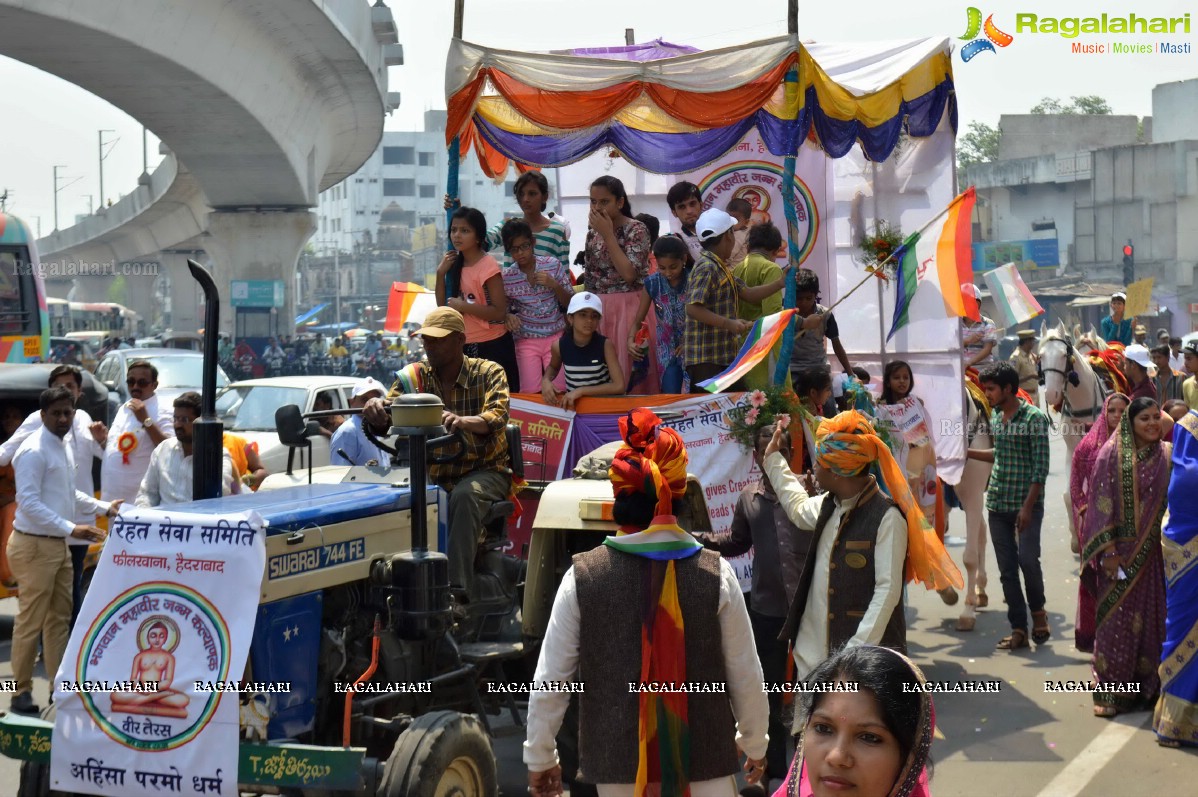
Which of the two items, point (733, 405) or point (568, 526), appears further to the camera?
point (733, 405)

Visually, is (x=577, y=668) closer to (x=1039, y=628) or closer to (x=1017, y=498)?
(x=1017, y=498)

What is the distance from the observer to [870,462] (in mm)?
5516

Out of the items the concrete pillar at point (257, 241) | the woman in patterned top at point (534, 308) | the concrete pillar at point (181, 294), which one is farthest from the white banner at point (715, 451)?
the concrete pillar at point (181, 294)

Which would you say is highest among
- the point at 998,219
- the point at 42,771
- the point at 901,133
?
the point at 998,219

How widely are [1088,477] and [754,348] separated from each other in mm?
2193

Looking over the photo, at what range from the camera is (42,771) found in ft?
16.1

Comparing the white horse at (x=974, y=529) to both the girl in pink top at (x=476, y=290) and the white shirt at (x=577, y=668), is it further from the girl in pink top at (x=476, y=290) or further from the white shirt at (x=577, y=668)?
the white shirt at (x=577, y=668)

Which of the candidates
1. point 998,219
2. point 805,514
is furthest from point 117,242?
point 805,514

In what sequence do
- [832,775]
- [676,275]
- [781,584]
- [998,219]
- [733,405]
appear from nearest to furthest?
[832,775], [781,584], [733,405], [676,275], [998,219]

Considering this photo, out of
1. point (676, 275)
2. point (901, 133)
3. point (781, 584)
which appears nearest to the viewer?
point (781, 584)

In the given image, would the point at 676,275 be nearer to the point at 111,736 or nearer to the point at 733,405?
the point at 733,405

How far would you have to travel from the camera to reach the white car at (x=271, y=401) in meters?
15.6

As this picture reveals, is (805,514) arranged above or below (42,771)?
above

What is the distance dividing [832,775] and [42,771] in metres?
3.48
